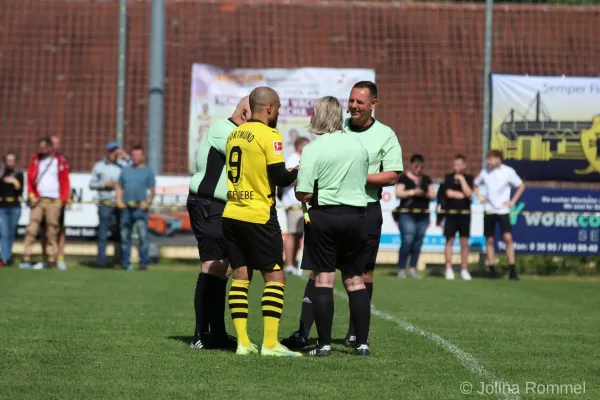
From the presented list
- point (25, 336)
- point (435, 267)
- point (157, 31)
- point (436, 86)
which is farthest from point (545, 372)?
point (436, 86)

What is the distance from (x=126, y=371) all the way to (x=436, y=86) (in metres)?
17.7

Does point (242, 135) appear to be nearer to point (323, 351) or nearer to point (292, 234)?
point (323, 351)

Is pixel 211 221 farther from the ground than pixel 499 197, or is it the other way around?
pixel 211 221

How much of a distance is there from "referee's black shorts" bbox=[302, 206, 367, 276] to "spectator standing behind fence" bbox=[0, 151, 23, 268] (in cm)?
1206

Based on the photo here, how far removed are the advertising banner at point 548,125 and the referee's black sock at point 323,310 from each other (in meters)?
13.7

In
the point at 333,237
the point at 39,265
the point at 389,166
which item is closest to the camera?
the point at 333,237

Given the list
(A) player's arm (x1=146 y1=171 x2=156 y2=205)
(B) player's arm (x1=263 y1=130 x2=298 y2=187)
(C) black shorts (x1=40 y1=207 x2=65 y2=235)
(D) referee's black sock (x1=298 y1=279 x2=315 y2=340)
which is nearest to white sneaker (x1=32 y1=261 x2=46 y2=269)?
(C) black shorts (x1=40 y1=207 x2=65 y2=235)

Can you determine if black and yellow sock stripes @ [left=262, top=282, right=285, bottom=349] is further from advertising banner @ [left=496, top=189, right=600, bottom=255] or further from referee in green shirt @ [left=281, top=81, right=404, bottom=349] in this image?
advertising banner @ [left=496, top=189, right=600, bottom=255]

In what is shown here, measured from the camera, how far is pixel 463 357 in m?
8.49

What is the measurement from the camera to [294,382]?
23.4 feet

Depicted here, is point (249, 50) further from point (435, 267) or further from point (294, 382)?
point (294, 382)

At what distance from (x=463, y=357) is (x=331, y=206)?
1.49 metres

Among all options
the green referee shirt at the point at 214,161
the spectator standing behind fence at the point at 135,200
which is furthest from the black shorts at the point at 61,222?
the green referee shirt at the point at 214,161

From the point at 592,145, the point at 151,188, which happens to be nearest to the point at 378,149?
the point at 151,188
